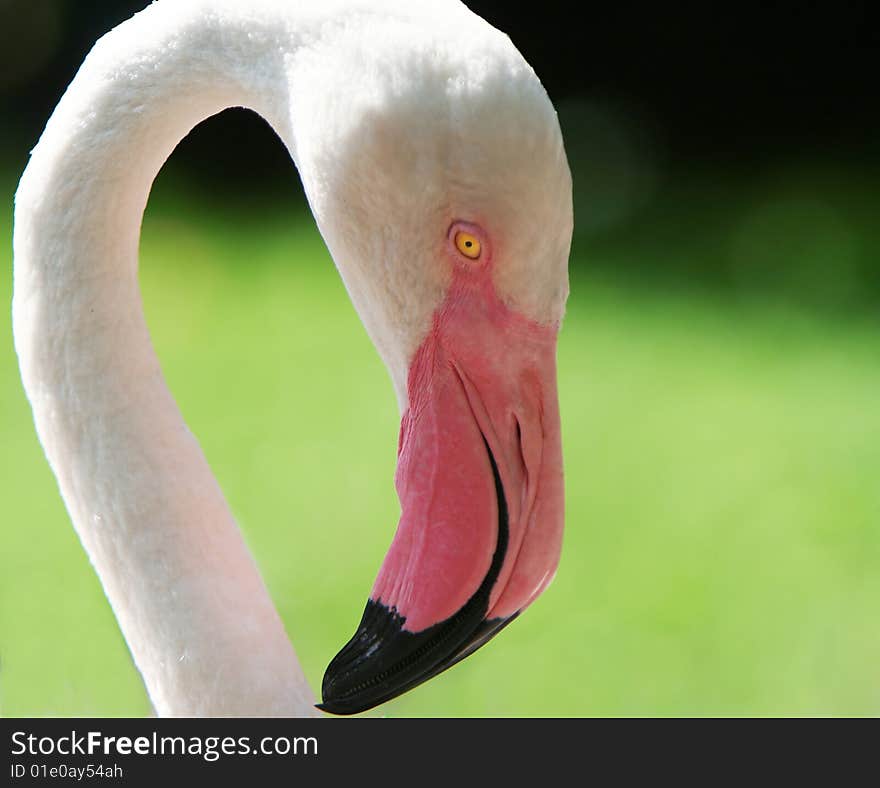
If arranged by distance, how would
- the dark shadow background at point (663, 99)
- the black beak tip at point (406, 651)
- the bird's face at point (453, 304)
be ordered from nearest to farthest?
the bird's face at point (453, 304) < the black beak tip at point (406, 651) < the dark shadow background at point (663, 99)

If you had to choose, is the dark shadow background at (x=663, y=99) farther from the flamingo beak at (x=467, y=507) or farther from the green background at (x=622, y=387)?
the flamingo beak at (x=467, y=507)

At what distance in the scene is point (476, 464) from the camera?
1394mm

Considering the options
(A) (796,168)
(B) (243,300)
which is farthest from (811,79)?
(B) (243,300)

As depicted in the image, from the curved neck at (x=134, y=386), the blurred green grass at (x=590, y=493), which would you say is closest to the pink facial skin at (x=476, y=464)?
the curved neck at (x=134, y=386)

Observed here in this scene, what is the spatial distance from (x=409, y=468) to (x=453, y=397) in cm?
11

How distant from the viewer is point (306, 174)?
141 cm

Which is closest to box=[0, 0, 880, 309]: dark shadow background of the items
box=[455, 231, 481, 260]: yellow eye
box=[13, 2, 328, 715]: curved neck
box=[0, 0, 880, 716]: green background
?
box=[0, 0, 880, 716]: green background

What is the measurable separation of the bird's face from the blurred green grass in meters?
1.68

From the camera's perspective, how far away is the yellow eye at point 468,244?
4.30 ft

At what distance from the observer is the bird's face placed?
124 cm

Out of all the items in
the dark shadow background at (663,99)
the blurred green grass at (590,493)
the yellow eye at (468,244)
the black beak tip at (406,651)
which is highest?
the yellow eye at (468,244)

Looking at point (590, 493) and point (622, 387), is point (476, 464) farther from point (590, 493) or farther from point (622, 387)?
point (622, 387)

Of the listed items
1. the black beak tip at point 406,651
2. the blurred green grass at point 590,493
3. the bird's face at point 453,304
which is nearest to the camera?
the bird's face at point 453,304

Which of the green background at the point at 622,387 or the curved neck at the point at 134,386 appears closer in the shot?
the curved neck at the point at 134,386
